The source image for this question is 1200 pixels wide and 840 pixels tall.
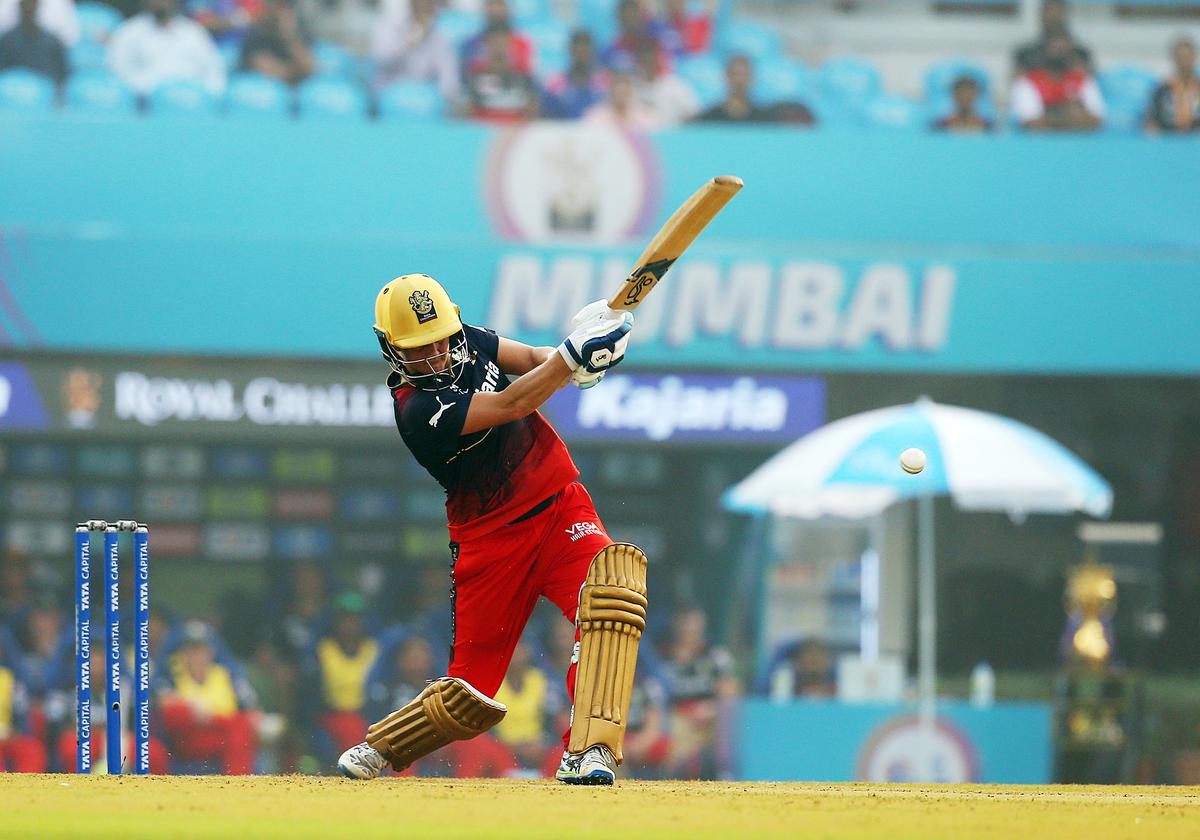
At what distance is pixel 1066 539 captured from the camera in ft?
42.2

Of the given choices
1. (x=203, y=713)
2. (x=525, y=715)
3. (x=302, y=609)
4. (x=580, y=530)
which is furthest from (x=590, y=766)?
(x=302, y=609)

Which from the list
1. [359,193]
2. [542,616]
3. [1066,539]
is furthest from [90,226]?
[1066,539]

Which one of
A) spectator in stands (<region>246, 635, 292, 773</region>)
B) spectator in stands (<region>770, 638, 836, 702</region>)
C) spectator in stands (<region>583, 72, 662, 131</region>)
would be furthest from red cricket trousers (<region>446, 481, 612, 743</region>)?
spectator in stands (<region>583, 72, 662, 131</region>)

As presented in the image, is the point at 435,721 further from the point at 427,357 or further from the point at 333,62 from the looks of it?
the point at 333,62

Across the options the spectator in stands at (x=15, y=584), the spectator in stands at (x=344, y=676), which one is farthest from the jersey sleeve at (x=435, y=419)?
the spectator in stands at (x=15, y=584)

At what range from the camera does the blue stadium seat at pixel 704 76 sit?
14.0 m

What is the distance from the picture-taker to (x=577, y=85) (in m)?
13.7

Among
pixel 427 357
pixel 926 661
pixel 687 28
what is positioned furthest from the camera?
pixel 687 28

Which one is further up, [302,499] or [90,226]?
[90,226]

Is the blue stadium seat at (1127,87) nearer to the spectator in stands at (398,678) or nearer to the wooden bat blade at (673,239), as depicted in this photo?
the spectator in stands at (398,678)

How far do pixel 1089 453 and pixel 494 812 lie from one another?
28.7 ft

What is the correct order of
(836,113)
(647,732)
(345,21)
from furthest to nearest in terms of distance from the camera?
1. (345,21)
2. (836,113)
3. (647,732)

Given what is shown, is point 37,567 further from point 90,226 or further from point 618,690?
point 618,690

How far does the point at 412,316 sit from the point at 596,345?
2.03 feet
